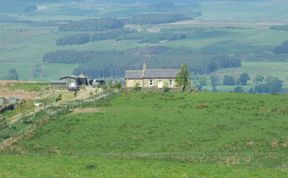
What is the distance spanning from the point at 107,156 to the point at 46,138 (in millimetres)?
10299

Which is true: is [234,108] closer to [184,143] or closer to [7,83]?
[184,143]

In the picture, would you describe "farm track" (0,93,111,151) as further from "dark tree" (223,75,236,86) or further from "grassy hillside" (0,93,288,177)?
"dark tree" (223,75,236,86)

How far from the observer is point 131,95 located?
76.6 m

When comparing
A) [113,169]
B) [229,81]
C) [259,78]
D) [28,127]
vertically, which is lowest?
[113,169]

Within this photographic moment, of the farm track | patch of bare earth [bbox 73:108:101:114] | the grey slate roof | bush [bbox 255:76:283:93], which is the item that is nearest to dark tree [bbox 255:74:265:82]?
bush [bbox 255:76:283:93]

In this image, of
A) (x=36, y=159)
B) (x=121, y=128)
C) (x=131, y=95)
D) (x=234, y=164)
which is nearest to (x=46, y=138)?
(x=121, y=128)

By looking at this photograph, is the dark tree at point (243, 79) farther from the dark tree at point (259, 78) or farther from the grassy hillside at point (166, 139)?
the grassy hillside at point (166, 139)

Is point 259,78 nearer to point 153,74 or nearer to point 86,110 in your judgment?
point 153,74

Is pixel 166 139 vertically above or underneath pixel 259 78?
underneath

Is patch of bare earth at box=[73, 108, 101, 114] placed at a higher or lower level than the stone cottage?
lower

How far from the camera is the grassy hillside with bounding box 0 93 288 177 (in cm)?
3931

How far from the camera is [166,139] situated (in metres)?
54.9

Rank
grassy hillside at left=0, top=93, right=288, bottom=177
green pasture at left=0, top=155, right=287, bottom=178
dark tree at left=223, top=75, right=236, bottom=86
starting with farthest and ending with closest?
dark tree at left=223, top=75, right=236, bottom=86 < grassy hillside at left=0, top=93, right=288, bottom=177 < green pasture at left=0, top=155, right=287, bottom=178

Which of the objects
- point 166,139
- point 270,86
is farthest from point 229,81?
point 166,139
